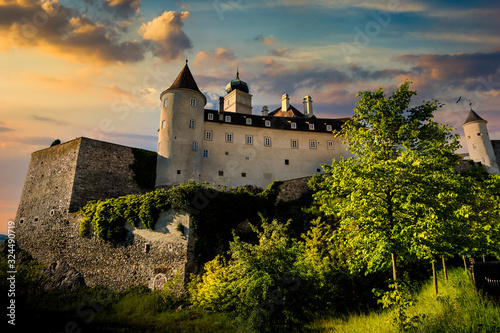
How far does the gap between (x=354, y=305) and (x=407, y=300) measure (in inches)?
166

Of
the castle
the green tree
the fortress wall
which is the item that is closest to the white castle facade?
the castle

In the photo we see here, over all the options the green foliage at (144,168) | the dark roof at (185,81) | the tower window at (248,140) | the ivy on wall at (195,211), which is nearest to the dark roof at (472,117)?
the tower window at (248,140)

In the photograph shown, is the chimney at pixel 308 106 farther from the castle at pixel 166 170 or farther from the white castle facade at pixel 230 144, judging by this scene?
the castle at pixel 166 170

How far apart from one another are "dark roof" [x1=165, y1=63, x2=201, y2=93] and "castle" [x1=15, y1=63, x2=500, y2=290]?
5.0 inches

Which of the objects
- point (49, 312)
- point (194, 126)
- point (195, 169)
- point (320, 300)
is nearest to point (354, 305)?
point (320, 300)

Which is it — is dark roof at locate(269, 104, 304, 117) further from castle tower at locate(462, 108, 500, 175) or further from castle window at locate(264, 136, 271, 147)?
castle tower at locate(462, 108, 500, 175)

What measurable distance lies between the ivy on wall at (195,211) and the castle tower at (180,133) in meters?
10.8

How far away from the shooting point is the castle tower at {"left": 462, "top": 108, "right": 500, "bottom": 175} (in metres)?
47.9

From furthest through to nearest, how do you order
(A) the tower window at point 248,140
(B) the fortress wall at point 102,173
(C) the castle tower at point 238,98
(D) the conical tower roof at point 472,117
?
1. (C) the castle tower at point 238,98
2. (D) the conical tower roof at point 472,117
3. (A) the tower window at point 248,140
4. (B) the fortress wall at point 102,173

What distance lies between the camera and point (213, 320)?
1584 cm

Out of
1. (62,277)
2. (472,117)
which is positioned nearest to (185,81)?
(62,277)

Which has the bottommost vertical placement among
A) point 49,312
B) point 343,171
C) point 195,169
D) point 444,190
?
point 49,312

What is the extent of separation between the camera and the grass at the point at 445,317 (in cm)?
958

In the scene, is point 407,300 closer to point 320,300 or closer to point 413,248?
point 413,248
